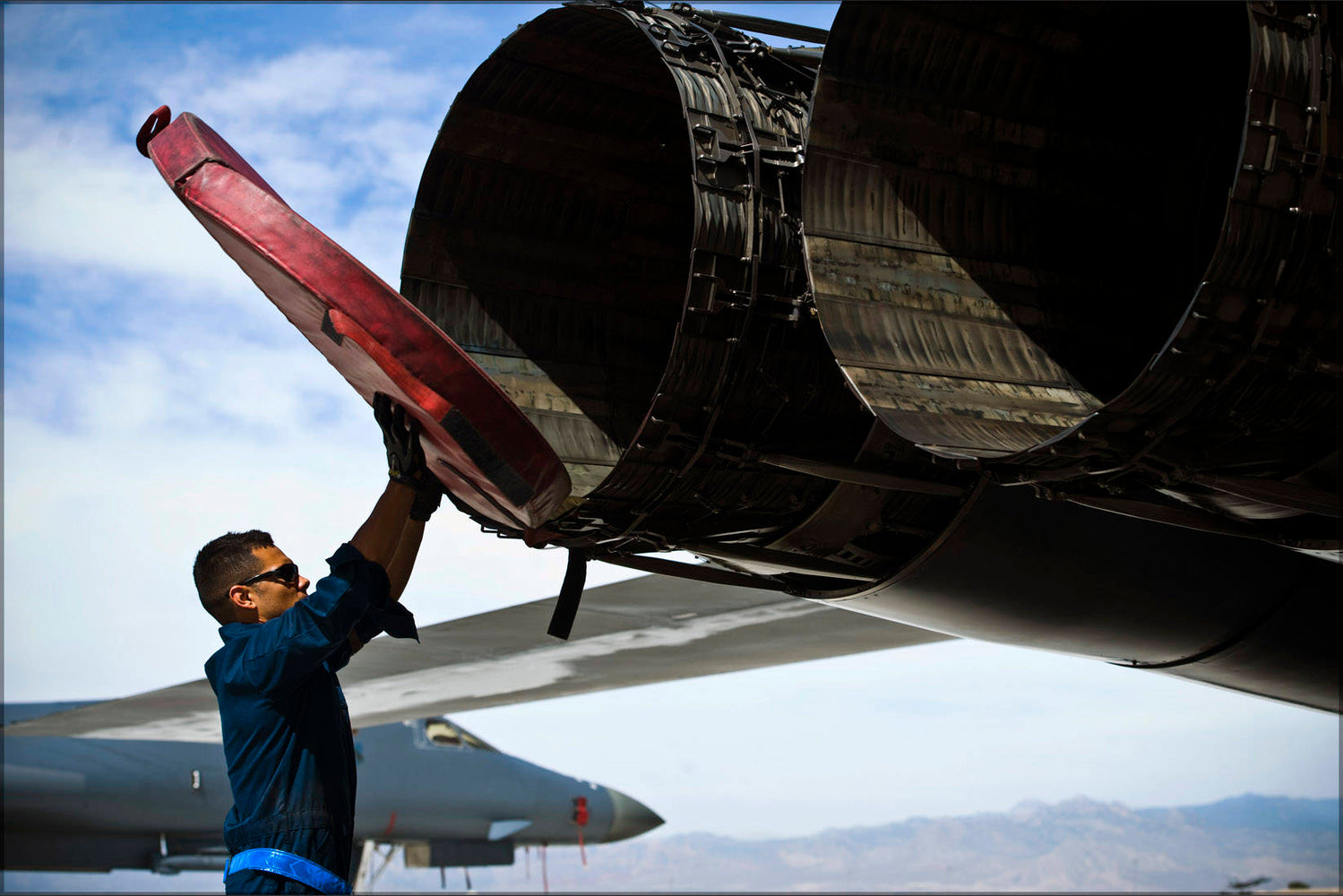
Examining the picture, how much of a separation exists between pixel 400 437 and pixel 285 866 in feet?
3.22

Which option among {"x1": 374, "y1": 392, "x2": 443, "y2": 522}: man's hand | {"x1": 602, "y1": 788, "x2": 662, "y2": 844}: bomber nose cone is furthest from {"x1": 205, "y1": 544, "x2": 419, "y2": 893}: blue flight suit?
{"x1": 602, "y1": 788, "x2": 662, "y2": 844}: bomber nose cone

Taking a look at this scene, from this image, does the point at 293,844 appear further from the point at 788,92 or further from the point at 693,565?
the point at 788,92

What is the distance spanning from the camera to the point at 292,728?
9.69 feet

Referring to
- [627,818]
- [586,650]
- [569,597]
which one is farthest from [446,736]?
[569,597]

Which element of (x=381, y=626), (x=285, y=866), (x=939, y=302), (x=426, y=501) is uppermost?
(x=939, y=302)

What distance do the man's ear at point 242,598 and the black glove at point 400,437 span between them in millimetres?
459

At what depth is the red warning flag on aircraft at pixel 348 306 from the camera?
8.86 ft

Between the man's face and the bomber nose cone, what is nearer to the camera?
the man's face

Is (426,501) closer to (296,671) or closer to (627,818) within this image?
(296,671)

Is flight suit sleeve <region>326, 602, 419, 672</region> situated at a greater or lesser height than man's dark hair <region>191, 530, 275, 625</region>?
lesser

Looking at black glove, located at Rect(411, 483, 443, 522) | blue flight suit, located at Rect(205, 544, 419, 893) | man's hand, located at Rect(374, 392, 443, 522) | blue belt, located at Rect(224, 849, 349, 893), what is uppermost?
man's hand, located at Rect(374, 392, 443, 522)

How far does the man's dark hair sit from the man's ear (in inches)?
0.7

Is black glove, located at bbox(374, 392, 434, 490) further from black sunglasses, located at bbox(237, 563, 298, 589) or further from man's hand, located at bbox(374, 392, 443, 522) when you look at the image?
black sunglasses, located at bbox(237, 563, 298, 589)

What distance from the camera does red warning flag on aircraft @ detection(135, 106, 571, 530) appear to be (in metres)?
2.70
